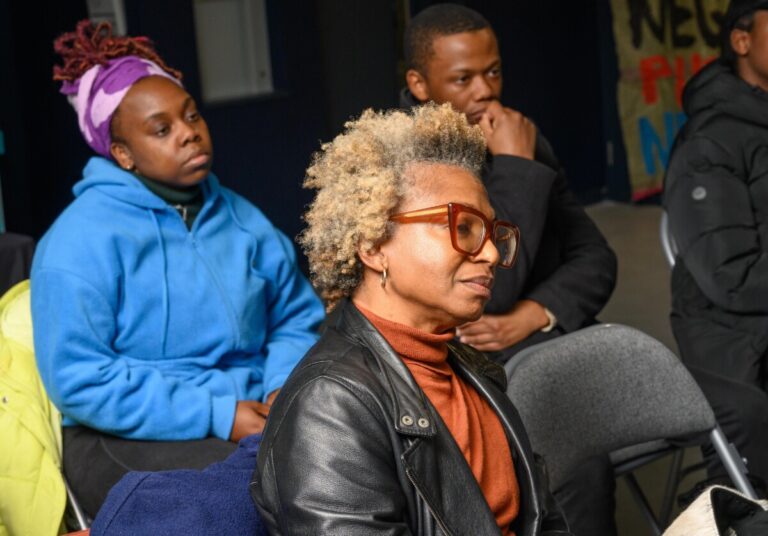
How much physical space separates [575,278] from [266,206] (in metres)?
3.77

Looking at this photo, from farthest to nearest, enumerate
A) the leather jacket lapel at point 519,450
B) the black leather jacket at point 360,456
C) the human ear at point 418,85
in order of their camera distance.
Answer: the human ear at point 418,85, the leather jacket lapel at point 519,450, the black leather jacket at point 360,456

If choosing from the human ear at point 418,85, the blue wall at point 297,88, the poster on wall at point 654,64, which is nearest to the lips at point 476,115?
the human ear at point 418,85

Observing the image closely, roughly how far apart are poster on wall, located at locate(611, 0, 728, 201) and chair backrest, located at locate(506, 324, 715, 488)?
5754 mm

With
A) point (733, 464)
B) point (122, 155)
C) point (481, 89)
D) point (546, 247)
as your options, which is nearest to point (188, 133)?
point (122, 155)

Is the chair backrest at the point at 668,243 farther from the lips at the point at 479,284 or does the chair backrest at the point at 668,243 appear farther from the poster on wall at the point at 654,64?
the poster on wall at the point at 654,64

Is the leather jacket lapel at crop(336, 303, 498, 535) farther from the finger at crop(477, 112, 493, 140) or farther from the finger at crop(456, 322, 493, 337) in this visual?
the finger at crop(477, 112, 493, 140)

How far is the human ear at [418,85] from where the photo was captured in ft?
10.1

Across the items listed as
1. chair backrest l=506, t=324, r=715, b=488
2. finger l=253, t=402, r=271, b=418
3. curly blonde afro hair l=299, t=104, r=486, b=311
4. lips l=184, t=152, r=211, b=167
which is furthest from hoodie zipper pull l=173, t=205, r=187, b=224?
curly blonde afro hair l=299, t=104, r=486, b=311

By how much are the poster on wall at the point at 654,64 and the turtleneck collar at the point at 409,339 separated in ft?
21.8

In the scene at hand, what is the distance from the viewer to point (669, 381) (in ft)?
8.79

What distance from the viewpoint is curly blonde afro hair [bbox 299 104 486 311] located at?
1.79m

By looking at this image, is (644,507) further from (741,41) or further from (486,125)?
(741,41)

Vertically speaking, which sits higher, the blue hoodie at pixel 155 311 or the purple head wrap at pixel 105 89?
the purple head wrap at pixel 105 89

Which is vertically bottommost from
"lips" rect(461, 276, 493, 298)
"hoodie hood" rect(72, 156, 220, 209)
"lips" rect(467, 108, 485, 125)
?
"hoodie hood" rect(72, 156, 220, 209)
